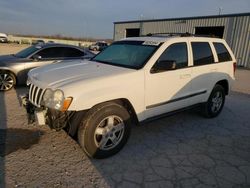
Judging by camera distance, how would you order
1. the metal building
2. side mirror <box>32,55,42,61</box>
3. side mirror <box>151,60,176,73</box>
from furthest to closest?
the metal building
side mirror <box>32,55,42,61</box>
side mirror <box>151,60,176,73</box>

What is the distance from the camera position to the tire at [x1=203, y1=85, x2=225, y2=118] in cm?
543

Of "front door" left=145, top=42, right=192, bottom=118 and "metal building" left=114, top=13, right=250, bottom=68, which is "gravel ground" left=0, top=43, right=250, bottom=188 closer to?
"front door" left=145, top=42, right=192, bottom=118

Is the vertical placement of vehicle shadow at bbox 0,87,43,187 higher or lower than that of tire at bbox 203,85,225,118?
lower

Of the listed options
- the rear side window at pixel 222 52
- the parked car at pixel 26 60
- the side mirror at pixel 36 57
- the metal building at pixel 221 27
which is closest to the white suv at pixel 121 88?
the rear side window at pixel 222 52

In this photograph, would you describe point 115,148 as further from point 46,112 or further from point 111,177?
point 46,112

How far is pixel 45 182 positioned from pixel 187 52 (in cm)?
338

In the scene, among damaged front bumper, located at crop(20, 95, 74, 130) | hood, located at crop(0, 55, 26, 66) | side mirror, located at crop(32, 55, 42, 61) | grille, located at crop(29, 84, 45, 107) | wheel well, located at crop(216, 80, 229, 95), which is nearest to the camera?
damaged front bumper, located at crop(20, 95, 74, 130)

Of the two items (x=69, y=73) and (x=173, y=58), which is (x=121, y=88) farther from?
(x=173, y=58)

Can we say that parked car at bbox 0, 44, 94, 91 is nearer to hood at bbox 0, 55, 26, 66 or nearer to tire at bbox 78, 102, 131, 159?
hood at bbox 0, 55, 26, 66

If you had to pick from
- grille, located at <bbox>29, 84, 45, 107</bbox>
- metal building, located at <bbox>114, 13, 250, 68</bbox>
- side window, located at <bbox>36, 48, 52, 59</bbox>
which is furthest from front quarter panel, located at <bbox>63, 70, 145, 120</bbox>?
metal building, located at <bbox>114, 13, 250, 68</bbox>

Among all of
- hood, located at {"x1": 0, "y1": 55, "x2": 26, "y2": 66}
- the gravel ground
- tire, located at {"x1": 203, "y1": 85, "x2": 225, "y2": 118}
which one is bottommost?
the gravel ground

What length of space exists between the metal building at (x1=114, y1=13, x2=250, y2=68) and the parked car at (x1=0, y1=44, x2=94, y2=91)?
15.3 m

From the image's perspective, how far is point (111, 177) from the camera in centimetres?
316

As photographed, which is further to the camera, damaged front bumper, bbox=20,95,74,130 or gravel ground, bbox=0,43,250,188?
damaged front bumper, bbox=20,95,74,130
